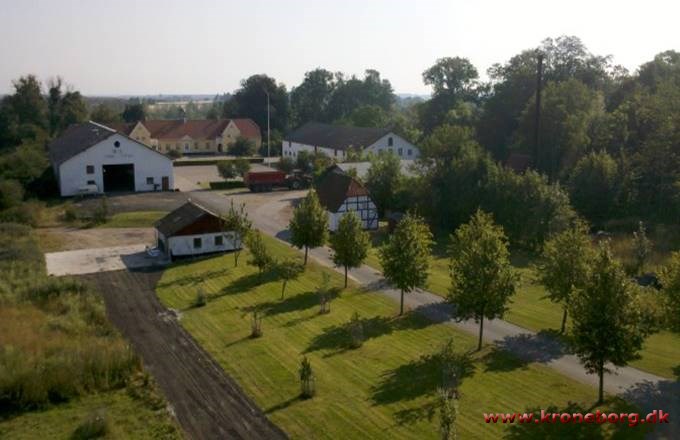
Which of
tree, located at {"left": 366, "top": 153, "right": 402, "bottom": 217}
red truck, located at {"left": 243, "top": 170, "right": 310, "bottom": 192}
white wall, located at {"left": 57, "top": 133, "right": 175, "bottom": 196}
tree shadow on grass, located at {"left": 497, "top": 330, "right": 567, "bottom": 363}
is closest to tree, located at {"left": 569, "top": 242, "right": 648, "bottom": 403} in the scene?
tree shadow on grass, located at {"left": 497, "top": 330, "right": 567, "bottom": 363}

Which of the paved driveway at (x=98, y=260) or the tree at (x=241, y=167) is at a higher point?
the tree at (x=241, y=167)

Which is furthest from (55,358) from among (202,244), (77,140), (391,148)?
(391,148)

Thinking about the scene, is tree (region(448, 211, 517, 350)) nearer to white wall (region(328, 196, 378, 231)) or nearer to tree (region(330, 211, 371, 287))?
tree (region(330, 211, 371, 287))

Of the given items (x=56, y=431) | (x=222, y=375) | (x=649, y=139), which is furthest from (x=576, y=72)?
(x=56, y=431)

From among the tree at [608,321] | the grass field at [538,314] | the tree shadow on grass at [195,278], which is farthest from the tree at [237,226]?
the tree at [608,321]

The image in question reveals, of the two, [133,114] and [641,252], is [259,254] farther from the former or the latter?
[133,114]

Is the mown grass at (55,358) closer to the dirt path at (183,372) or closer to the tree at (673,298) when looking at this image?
the dirt path at (183,372)
